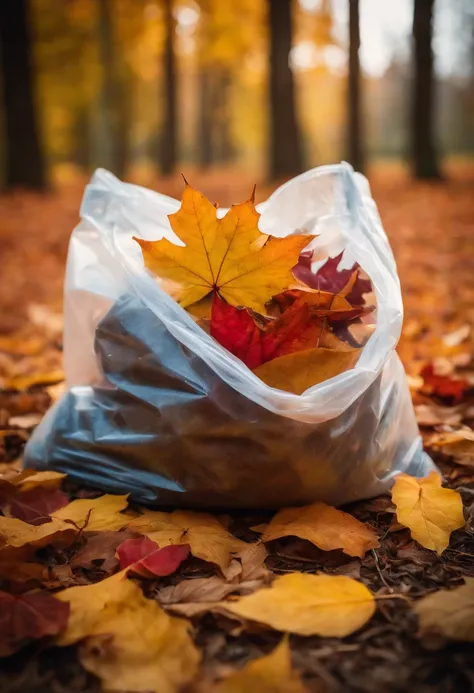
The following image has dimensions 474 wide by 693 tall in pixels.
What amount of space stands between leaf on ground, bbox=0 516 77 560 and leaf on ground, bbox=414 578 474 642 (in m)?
0.54

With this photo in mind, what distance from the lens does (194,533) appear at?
1.02m

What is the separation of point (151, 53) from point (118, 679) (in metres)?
15.4

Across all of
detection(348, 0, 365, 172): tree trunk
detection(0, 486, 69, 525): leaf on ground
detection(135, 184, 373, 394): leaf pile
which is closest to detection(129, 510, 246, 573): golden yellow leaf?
detection(0, 486, 69, 525): leaf on ground

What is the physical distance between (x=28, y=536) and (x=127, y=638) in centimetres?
27

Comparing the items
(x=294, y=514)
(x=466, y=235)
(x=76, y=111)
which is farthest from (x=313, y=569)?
(x=76, y=111)

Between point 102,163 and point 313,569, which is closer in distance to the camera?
point 313,569

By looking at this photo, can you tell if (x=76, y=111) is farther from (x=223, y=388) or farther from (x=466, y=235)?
(x=223, y=388)

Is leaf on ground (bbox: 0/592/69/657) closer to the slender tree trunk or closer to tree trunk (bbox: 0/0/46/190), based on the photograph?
tree trunk (bbox: 0/0/46/190)

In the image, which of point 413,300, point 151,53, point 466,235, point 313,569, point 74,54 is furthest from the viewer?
point 151,53

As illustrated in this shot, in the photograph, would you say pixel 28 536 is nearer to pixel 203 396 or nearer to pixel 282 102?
pixel 203 396

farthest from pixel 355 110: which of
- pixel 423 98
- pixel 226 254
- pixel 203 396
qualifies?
pixel 203 396

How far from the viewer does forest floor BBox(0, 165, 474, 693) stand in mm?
742

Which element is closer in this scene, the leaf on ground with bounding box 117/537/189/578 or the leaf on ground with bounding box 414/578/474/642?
the leaf on ground with bounding box 414/578/474/642

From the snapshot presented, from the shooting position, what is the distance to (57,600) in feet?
2.68
